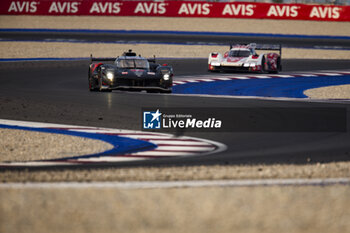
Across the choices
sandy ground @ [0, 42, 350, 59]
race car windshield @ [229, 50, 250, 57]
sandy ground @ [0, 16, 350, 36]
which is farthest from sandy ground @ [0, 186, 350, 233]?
sandy ground @ [0, 16, 350, 36]

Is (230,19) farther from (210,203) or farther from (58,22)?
(210,203)

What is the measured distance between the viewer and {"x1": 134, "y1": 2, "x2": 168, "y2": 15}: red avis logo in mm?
46219

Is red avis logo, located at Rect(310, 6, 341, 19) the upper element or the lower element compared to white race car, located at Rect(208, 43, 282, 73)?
upper

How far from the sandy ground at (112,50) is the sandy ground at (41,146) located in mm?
19099

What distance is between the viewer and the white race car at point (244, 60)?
75.5 feet

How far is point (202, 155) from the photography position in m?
9.48

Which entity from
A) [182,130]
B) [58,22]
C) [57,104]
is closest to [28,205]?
[182,130]

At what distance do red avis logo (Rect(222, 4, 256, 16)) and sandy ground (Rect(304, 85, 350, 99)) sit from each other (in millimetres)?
→ 26314

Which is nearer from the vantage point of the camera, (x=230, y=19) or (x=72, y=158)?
(x=72, y=158)

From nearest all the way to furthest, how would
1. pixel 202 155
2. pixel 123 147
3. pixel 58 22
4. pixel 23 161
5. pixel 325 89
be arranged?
pixel 23 161, pixel 202 155, pixel 123 147, pixel 325 89, pixel 58 22

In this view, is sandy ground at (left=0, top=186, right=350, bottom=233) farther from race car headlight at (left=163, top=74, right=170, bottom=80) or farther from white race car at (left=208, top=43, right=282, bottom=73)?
white race car at (left=208, top=43, right=282, bottom=73)

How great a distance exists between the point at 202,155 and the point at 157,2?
38057mm

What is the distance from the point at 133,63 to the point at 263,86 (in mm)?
4944

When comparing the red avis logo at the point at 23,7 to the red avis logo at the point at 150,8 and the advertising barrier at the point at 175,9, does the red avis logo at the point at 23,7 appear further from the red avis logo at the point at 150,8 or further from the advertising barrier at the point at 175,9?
the red avis logo at the point at 150,8
